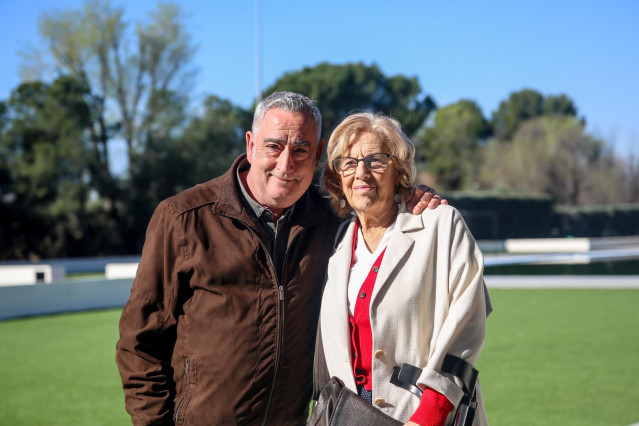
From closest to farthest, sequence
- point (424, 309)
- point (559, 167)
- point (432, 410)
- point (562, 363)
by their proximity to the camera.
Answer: point (432, 410) → point (424, 309) → point (562, 363) → point (559, 167)

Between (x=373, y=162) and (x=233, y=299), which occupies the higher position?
(x=373, y=162)

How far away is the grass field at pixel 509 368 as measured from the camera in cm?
567

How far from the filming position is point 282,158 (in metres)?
2.74

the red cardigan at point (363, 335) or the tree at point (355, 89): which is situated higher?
the tree at point (355, 89)

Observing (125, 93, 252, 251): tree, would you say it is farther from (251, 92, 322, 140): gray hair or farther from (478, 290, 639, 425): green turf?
(251, 92, 322, 140): gray hair

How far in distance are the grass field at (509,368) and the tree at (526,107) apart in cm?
6631

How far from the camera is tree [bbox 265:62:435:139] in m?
50.0

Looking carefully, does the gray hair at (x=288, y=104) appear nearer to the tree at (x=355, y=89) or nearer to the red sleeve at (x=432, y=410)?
the red sleeve at (x=432, y=410)

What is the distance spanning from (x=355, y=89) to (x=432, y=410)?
51008 millimetres

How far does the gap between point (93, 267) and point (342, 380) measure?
25.1 meters

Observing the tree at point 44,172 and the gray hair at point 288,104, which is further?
the tree at point 44,172

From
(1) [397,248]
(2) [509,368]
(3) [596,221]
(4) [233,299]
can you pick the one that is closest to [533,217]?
(3) [596,221]

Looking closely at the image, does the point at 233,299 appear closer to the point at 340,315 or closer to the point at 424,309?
the point at 340,315

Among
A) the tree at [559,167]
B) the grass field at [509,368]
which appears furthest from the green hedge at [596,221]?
the grass field at [509,368]
